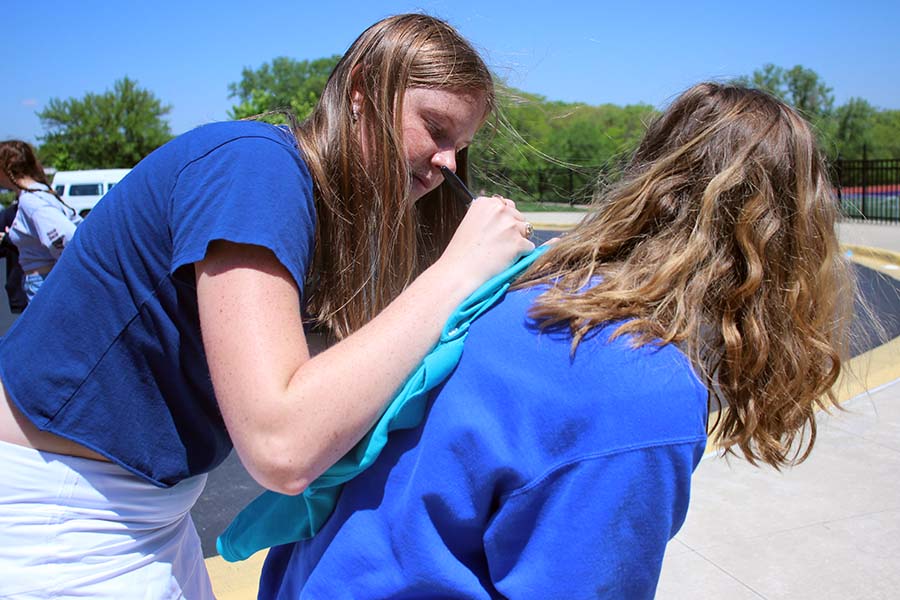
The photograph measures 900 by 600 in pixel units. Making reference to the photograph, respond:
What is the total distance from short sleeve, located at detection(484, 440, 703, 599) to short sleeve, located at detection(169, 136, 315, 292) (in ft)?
1.50

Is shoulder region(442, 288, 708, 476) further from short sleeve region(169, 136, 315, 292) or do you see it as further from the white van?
the white van

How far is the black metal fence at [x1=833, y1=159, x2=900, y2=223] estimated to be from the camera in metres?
18.6

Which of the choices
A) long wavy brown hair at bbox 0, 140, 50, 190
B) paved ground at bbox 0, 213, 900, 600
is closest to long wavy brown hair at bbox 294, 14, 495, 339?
paved ground at bbox 0, 213, 900, 600

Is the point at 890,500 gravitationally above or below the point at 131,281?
below

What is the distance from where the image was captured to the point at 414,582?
999 mm

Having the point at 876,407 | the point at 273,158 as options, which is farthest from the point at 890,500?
the point at 273,158

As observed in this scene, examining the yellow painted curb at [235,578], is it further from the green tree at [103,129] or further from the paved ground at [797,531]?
the green tree at [103,129]

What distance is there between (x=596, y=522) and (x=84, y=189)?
27.8 meters

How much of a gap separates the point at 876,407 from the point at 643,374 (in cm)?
473

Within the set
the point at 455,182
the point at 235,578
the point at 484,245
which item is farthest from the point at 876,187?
the point at 484,245

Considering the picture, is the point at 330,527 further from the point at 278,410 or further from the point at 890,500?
the point at 890,500

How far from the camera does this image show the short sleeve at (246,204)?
110cm

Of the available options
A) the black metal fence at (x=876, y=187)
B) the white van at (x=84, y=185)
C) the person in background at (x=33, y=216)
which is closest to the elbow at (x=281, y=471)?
the person in background at (x=33, y=216)

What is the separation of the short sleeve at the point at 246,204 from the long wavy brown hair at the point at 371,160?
159 mm
